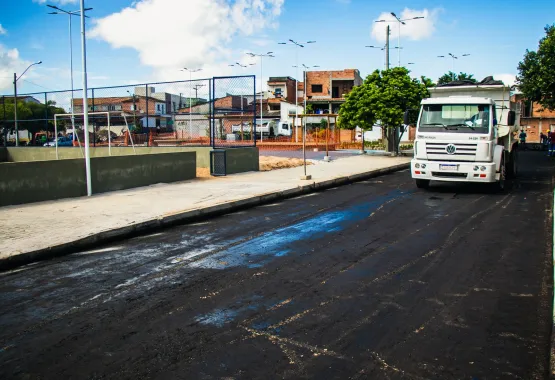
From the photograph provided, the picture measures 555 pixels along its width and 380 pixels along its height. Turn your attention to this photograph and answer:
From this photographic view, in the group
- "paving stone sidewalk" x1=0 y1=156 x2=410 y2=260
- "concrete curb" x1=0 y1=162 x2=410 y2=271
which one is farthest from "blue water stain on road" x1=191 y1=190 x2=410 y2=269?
"paving stone sidewalk" x1=0 y1=156 x2=410 y2=260

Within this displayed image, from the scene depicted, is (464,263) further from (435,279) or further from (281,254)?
(281,254)

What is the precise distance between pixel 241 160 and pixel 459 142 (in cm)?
873

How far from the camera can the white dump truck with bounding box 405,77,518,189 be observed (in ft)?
42.4

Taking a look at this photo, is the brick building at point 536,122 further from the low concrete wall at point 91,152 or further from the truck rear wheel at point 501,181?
the low concrete wall at point 91,152

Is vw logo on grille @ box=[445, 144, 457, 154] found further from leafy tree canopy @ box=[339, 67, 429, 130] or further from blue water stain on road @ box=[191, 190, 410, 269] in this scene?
leafy tree canopy @ box=[339, 67, 429, 130]

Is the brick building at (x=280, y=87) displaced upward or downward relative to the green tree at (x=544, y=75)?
upward

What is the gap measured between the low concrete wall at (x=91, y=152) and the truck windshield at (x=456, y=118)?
29.1 ft

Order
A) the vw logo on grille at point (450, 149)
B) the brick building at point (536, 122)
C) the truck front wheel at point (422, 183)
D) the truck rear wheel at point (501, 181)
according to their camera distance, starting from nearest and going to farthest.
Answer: the vw logo on grille at point (450, 149) < the truck rear wheel at point (501, 181) < the truck front wheel at point (422, 183) < the brick building at point (536, 122)

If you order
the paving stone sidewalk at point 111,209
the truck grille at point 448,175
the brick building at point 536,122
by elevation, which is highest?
the brick building at point 536,122

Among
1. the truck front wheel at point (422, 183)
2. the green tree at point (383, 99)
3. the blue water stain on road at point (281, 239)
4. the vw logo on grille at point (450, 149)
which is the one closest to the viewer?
the blue water stain on road at point (281, 239)

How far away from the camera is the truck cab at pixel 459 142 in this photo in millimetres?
12922

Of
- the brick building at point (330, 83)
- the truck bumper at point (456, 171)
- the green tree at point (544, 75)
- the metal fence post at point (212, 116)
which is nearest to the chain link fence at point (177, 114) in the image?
the metal fence post at point (212, 116)

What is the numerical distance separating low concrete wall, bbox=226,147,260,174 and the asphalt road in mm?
9423

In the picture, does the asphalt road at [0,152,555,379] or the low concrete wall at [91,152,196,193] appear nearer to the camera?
the asphalt road at [0,152,555,379]
